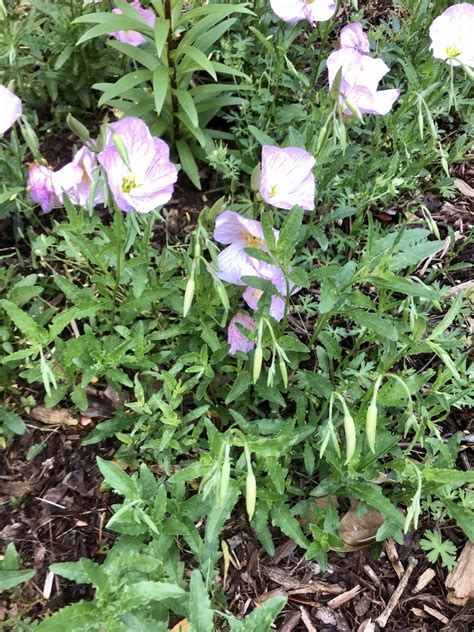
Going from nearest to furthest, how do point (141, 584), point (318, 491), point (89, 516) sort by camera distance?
point (141, 584) → point (318, 491) → point (89, 516)

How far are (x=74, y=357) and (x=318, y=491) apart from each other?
0.73 meters

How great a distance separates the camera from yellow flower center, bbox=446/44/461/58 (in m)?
1.96

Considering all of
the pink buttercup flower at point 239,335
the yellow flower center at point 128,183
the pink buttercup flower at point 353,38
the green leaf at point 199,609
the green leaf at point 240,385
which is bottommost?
the green leaf at point 199,609

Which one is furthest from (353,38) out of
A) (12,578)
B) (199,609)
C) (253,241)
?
(12,578)

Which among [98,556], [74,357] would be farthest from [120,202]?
[98,556]

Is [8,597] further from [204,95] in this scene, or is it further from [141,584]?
[204,95]

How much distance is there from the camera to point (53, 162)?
2.34 meters

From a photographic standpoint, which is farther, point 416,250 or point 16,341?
point 16,341

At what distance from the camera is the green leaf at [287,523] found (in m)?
1.54

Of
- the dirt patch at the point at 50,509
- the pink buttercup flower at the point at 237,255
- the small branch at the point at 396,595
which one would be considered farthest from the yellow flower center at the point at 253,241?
the small branch at the point at 396,595

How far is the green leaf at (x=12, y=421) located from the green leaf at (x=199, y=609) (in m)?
0.78

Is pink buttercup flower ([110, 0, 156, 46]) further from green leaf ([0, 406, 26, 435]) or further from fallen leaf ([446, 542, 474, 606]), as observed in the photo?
fallen leaf ([446, 542, 474, 606])

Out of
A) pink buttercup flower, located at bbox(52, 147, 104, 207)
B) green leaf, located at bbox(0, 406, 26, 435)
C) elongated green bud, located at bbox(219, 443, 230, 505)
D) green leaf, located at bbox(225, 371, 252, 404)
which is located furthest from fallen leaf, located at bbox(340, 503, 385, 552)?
pink buttercup flower, located at bbox(52, 147, 104, 207)

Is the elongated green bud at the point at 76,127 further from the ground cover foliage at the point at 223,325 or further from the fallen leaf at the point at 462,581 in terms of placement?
the fallen leaf at the point at 462,581
